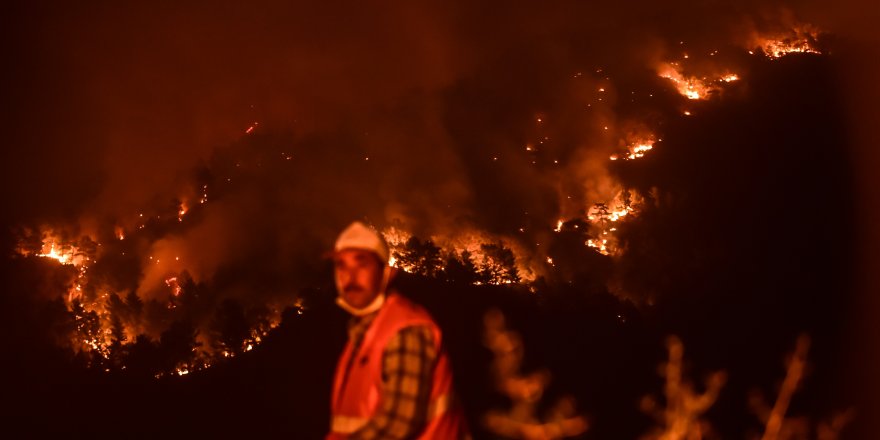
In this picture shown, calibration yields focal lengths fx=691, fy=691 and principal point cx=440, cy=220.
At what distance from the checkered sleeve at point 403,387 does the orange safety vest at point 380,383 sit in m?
0.04

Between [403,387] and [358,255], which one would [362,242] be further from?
[403,387]

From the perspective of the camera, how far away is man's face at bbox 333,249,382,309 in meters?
2.67

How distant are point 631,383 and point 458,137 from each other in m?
5.67

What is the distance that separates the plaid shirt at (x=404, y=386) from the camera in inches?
93.4

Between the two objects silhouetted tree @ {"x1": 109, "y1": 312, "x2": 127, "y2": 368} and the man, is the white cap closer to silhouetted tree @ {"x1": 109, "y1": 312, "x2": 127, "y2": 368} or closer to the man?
the man

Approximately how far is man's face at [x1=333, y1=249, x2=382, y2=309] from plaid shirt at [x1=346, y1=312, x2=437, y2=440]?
0.31 m

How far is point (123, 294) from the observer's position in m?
10.2

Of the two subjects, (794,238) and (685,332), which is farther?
(794,238)

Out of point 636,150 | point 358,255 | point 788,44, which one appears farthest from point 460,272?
point 788,44

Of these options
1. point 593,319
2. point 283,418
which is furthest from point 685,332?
point 283,418

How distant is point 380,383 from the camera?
8.14 ft

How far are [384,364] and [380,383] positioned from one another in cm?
10

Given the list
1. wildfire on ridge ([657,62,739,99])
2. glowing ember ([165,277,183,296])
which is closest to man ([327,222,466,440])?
glowing ember ([165,277,183,296])

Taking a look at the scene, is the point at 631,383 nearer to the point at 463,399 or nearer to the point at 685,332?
the point at 685,332
